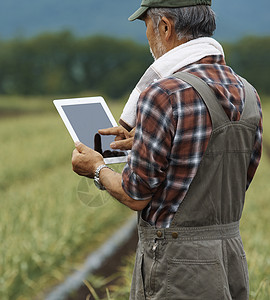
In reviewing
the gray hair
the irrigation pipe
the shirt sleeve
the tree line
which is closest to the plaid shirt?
the shirt sleeve

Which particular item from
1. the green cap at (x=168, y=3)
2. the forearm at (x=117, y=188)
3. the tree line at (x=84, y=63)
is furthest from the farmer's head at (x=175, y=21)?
the tree line at (x=84, y=63)

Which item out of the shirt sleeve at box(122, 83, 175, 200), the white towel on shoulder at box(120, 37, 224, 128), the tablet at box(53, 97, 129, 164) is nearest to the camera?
the shirt sleeve at box(122, 83, 175, 200)

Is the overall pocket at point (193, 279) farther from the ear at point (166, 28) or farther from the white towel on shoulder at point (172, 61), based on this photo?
the ear at point (166, 28)

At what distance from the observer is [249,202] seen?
726 centimetres

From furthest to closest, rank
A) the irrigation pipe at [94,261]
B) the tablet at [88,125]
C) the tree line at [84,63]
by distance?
the tree line at [84,63]
the irrigation pipe at [94,261]
the tablet at [88,125]

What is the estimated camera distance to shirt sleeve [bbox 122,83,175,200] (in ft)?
5.16

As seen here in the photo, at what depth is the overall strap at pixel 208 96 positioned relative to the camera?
161 centimetres

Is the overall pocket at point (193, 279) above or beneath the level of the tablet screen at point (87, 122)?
beneath

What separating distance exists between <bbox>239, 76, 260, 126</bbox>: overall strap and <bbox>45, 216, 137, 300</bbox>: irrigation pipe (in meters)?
2.70

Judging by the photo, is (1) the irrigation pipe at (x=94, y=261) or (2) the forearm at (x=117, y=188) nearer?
(2) the forearm at (x=117, y=188)

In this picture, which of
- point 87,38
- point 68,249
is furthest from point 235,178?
point 87,38

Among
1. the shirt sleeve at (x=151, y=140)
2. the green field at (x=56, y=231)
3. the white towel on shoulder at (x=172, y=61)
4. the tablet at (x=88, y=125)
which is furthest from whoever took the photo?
the green field at (x=56, y=231)

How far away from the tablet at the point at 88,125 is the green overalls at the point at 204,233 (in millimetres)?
260

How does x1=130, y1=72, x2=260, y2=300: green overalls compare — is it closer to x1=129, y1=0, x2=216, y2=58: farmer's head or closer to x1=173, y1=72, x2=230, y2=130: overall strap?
x1=173, y1=72, x2=230, y2=130: overall strap
